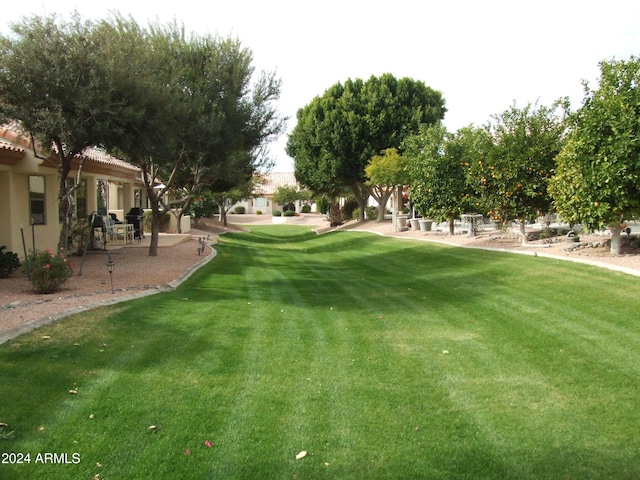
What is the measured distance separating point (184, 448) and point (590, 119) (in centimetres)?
1069

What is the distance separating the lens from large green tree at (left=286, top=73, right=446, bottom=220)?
108ft

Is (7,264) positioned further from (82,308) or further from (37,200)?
(82,308)

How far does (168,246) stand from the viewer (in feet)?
69.4

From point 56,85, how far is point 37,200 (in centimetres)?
603

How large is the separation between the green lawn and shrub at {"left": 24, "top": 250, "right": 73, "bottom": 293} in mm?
1845

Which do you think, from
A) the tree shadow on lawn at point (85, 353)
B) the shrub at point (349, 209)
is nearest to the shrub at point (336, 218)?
the shrub at point (349, 209)

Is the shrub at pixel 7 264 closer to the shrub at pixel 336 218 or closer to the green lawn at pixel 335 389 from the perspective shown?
the green lawn at pixel 335 389

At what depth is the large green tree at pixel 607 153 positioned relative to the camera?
36.2 ft

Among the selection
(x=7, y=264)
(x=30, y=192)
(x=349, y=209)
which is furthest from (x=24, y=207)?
(x=349, y=209)

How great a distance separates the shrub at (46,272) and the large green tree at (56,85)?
2.39 m

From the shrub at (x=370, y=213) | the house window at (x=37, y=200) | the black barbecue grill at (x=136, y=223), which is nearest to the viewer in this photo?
the house window at (x=37, y=200)

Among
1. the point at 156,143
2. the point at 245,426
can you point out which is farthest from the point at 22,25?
the point at 245,426

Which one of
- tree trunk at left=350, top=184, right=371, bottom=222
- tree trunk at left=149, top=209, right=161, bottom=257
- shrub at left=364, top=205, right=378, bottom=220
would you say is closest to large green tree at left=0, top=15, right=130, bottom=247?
tree trunk at left=149, top=209, right=161, bottom=257

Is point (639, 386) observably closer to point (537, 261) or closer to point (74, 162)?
point (537, 261)
